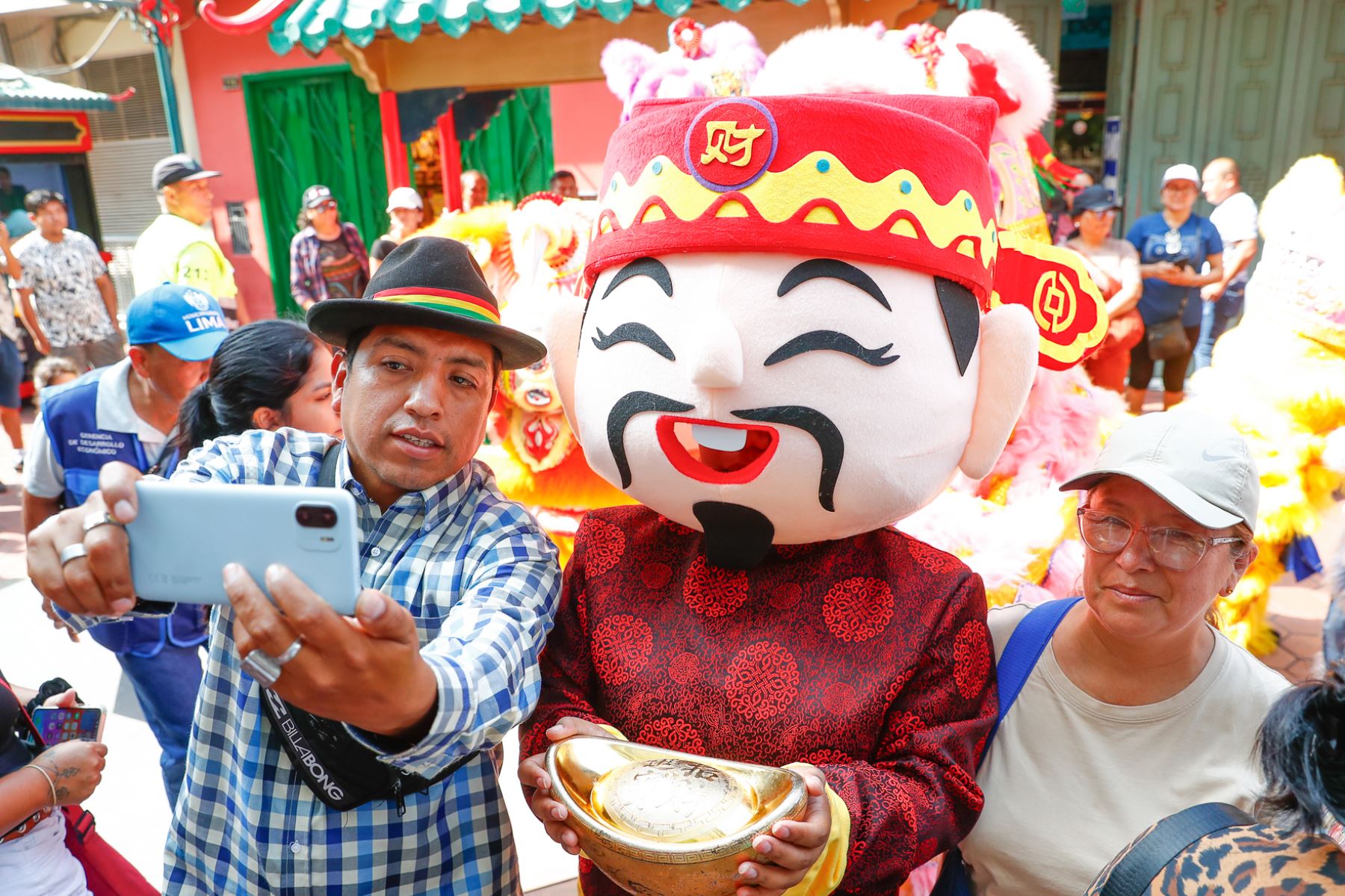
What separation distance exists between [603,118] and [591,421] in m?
7.22

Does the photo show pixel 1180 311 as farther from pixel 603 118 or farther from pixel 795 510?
pixel 795 510

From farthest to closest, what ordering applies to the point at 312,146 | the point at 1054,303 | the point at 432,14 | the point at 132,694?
the point at 312,146, the point at 432,14, the point at 132,694, the point at 1054,303

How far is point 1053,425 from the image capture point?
2.85 metres

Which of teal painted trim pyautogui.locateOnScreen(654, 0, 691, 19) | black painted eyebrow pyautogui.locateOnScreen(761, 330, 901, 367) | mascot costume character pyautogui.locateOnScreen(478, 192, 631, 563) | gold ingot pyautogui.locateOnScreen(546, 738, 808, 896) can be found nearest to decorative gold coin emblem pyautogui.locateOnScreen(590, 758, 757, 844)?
gold ingot pyautogui.locateOnScreen(546, 738, 808, 896)

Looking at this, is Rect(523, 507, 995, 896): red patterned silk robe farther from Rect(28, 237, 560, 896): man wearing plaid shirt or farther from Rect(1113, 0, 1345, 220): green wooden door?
Rect(1113, 0, 1345, 220): green wooden door

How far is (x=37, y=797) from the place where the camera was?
1.71 meters

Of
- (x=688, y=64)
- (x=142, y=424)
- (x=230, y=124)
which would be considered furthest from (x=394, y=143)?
(x=230, y=124)

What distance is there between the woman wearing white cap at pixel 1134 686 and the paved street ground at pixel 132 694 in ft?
3.41

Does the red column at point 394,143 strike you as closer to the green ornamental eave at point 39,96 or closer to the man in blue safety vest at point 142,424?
the man in blue safety vest at point 142,424

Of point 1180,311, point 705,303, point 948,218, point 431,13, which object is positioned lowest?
point 1180,311

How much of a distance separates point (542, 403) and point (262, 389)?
1338 mm

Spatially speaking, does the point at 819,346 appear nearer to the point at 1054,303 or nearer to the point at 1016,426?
the point at 1054,303

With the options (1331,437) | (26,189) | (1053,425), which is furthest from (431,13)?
(26,189)

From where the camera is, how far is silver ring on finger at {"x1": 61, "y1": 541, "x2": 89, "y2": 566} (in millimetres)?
1140
